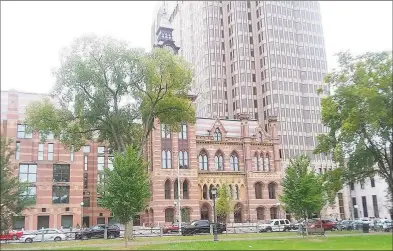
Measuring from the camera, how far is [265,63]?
99625mm

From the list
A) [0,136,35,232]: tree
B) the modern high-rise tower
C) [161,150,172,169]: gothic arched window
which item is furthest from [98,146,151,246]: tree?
the modern high-rise tower

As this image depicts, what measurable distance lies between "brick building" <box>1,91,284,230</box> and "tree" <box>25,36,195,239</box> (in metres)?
19.4

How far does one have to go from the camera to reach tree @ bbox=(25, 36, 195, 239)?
3662 centimetres

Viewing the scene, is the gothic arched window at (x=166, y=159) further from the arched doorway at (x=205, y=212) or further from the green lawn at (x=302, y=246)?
the green lawn at (x=302, y=246)

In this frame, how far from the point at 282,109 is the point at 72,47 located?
2617 inches

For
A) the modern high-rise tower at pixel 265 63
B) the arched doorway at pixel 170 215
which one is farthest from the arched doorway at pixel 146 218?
the modern high-rise tower at pixel 265 63

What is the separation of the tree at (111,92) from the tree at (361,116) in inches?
562

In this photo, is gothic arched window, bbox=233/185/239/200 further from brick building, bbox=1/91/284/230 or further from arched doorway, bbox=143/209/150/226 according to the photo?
arched doorway, bbox=143/209/150/226

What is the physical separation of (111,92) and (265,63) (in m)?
67.6

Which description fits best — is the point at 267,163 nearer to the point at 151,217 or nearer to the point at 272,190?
the point at 272,190

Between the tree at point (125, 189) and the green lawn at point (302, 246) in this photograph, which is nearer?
the green lawn at point (302, 246)

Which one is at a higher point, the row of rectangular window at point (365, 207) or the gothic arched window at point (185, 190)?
the gothic arched window at point (185, 190)

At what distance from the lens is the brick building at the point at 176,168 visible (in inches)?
2343

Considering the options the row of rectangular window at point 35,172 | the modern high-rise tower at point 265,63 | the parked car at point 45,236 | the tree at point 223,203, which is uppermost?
the modern high-rise tower at point 265,63
